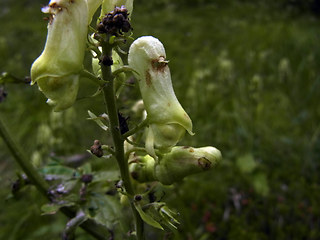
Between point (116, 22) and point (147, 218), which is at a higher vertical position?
point (116, 22)

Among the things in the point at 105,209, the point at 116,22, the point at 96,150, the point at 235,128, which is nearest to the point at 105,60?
the point at 116,22

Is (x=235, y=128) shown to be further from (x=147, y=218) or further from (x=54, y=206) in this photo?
(x=147, y=218)

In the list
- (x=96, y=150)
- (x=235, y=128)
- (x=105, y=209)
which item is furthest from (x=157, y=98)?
(x=235, y=128)

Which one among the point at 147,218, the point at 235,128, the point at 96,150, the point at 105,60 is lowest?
the point at 235,128

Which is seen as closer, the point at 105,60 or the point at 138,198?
the point at 105,60

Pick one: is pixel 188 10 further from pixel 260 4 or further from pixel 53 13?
pixel 53 13

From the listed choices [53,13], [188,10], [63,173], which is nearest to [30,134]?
[63,173]

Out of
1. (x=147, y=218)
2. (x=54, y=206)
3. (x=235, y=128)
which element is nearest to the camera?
(x=147, y=218)

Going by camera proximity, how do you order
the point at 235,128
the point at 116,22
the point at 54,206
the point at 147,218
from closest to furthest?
1. the point at 116,22
2. the point at 147,218
3. the point at 54,206
4. the point at 235,128
